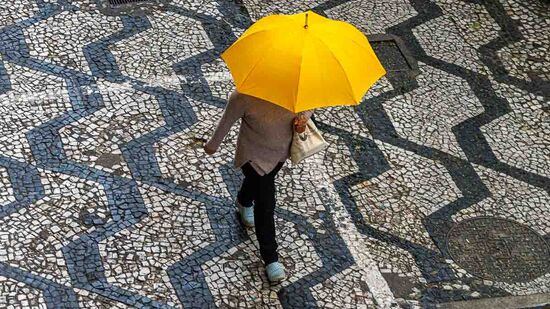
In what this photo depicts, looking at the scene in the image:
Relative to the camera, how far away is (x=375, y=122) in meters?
8.01

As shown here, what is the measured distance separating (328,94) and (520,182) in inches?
105

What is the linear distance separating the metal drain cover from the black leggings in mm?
1408

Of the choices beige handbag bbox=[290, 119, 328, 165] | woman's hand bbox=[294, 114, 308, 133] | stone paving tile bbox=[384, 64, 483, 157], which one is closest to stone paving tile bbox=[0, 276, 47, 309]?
beige handbag bbox=[290, 119, 328, 165]

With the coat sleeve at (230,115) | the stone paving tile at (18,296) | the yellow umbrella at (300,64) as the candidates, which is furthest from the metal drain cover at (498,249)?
the stone paving tile at (18,296)

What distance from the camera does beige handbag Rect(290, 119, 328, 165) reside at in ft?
19.6

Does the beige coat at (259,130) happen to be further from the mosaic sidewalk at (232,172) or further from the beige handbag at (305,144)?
the mosaic sidewalk at (232,172)

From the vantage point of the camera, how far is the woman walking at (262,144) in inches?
230

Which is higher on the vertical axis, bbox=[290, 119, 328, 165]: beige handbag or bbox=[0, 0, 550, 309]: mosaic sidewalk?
bbox=[290, 119, 328, 165]: beige handbag

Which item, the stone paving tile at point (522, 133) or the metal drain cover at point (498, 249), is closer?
the metal drain cover at point (498, 249)

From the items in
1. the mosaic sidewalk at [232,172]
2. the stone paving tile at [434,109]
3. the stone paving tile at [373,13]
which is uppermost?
the stone paving tile at [373,13]

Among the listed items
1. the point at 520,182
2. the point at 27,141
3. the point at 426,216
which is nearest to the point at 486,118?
the point at 520,182

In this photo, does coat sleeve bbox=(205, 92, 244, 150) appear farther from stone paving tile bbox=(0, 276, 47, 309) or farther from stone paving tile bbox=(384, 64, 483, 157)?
stone paving tile bbox=(384, 64, 483, 157)

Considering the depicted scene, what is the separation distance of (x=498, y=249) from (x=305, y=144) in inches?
76.8

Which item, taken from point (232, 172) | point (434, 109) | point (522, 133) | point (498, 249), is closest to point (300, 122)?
point (232, 172)
